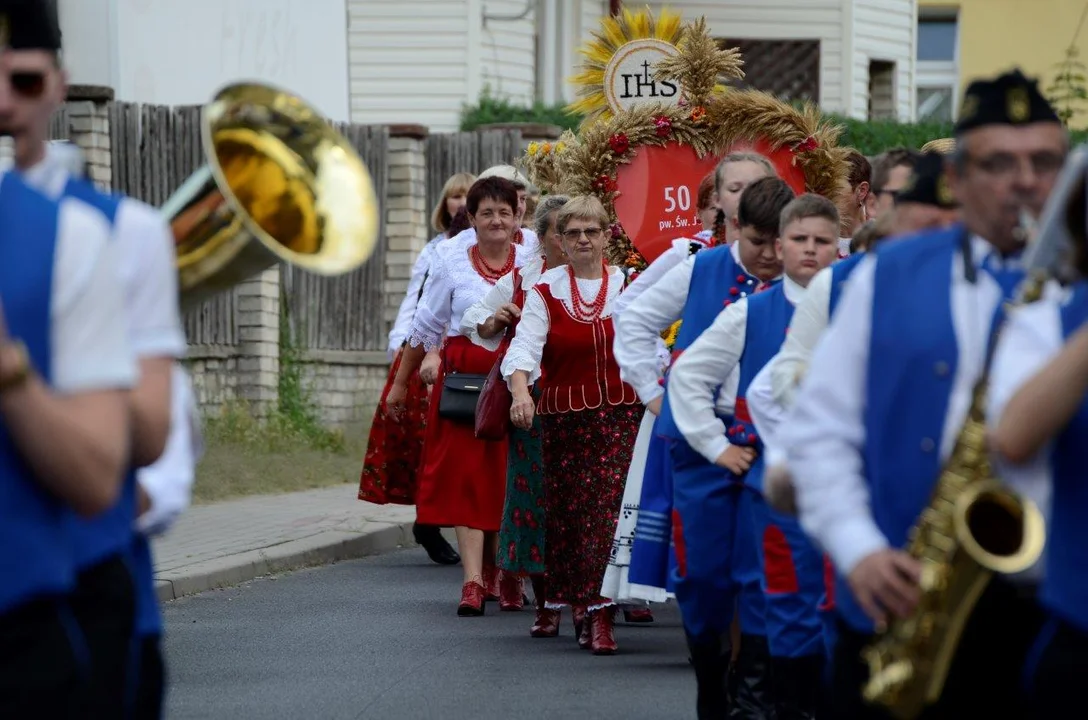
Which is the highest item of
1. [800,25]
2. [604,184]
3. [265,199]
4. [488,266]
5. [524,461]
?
[800,25]

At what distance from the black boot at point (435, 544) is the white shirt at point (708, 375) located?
621 centimetres

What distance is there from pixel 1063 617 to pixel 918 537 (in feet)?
1.10

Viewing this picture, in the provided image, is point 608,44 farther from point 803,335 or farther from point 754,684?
point 803,335

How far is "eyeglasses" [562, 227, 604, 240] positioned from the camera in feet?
32.5

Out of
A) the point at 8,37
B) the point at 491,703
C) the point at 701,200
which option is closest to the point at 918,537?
the point at 8,37

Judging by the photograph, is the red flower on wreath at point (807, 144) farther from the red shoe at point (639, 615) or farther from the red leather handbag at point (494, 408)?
the red shoe at point (639, 615)

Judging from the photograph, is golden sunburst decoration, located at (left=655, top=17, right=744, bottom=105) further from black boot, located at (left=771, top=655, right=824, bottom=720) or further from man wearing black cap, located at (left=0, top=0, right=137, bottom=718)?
man wearing black cap, located at (left=0, top=0, right=137, bottom=718)

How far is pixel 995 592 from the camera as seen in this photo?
150 inches

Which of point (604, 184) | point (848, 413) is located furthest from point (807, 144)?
point (848, 413)

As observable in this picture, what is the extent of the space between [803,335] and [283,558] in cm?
715

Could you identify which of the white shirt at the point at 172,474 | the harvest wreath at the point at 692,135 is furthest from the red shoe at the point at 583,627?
the white shirt at the point at 172,474

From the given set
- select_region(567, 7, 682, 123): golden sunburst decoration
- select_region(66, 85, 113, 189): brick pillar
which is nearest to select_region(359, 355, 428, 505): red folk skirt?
select_region(567, 7, 682, 123): golden sunburst decoration

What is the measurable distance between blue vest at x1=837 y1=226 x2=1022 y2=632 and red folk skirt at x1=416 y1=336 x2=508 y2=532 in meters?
7.39

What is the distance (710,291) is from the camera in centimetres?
754
